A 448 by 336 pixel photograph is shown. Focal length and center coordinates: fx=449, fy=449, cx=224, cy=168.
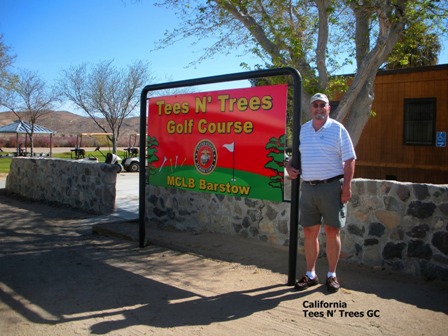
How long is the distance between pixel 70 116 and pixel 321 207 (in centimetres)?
10514

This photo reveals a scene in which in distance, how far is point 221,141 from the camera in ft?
19.6

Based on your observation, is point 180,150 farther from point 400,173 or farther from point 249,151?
point 400,173

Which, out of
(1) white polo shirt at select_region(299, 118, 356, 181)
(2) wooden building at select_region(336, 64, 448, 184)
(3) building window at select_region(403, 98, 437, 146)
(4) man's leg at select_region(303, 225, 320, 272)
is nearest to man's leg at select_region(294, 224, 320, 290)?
(4) man's leg at select_region(303, 225, 320, 272)

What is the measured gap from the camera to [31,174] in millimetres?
12508

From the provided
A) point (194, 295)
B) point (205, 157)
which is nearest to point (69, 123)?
point (205, 157)

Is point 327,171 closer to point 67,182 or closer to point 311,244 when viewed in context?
point 311,244

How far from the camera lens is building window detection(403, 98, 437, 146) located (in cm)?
1083

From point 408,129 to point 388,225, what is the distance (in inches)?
283

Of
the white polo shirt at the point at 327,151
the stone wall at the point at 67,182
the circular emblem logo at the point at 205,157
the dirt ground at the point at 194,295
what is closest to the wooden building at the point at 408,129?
the dirt ground at the point at 194,295

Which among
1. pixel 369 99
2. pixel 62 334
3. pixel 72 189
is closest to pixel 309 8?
pixel 369 99

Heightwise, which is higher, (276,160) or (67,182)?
(276,160)

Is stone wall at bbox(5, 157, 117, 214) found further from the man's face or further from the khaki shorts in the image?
the man's face

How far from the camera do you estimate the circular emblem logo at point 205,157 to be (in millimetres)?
6074

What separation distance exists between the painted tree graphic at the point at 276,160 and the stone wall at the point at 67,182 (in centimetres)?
528
